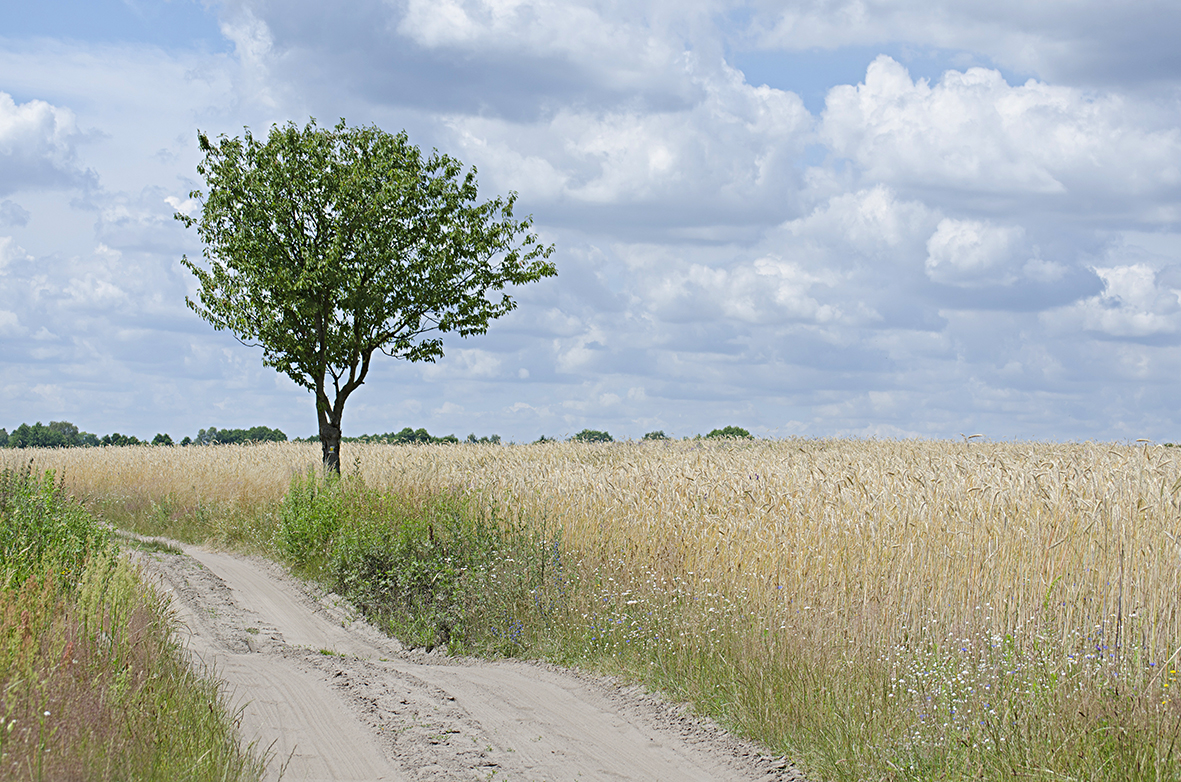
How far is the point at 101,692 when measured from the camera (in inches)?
263

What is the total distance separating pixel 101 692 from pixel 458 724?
119 inches

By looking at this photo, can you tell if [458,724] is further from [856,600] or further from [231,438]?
[231,438]

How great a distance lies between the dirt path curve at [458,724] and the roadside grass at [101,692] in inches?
24.3

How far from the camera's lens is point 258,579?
18000mm

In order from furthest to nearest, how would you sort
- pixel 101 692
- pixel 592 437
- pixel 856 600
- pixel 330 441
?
pixel 592 437
pixel 330 441
pixel 856 600
pixel 101 692

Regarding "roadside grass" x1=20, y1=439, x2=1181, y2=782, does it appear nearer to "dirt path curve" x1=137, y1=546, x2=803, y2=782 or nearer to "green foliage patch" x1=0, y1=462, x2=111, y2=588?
"dirt path curve" x1=137, y1=546, x2=803, y2=782

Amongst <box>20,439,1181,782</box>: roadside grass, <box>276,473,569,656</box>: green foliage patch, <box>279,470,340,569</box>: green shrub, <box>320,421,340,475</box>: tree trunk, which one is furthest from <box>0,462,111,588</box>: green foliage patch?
<box>320,421,340,475</box>: tree trunk

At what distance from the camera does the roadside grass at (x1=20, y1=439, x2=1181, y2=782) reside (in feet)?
21.3

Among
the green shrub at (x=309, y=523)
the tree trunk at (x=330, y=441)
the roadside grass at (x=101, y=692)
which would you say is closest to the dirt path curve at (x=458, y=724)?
the roadside grass at (x=101, y=692)

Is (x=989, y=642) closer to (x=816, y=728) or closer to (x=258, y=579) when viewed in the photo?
(x=816, y=728)

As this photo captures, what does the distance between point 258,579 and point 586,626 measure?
9.83m

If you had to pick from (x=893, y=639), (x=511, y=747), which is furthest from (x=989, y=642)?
(x=511, y=747)

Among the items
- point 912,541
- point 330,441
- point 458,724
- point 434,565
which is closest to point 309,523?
point 434,565

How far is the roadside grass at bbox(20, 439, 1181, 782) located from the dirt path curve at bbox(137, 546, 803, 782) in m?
0.41
